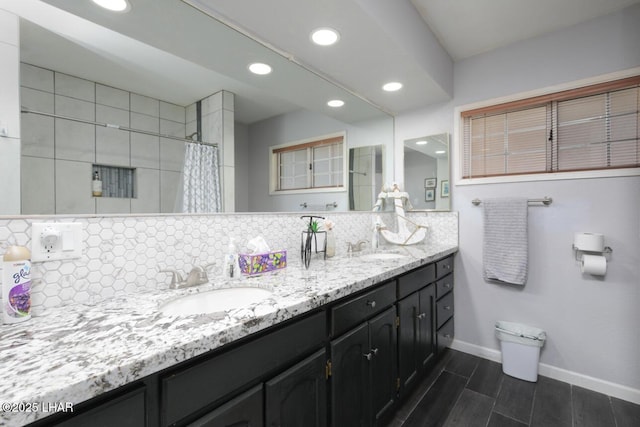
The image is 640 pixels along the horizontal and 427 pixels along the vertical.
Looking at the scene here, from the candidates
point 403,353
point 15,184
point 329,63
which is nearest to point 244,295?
point 15,184

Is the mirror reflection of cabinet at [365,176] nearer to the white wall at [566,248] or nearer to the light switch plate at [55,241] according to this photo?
the white wall at [566,248]

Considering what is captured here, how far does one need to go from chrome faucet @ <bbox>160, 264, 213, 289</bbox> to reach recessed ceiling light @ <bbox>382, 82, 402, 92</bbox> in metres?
1.79

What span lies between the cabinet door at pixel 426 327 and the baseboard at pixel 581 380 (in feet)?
1.98

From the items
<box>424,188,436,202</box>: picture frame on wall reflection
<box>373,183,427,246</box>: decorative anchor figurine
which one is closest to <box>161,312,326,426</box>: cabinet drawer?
<box>373,183,427,246</box>: decorative anchor figurine

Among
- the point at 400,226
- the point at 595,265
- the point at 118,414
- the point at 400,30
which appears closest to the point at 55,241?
the point at 118,414

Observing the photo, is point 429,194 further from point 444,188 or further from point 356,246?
point 356,246

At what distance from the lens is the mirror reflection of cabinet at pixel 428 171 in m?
2.46

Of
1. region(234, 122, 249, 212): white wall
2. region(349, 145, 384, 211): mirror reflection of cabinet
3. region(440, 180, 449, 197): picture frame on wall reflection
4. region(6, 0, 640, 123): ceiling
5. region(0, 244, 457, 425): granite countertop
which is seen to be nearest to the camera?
region(0, 244, 457, 425): granite countertop

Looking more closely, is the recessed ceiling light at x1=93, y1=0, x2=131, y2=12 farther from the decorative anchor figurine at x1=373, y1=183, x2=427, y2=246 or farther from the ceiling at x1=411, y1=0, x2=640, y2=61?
the decorative anchor figurine at x1=373, y1=183, x2=427, y2=246

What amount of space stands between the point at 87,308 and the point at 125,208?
13.8 inches

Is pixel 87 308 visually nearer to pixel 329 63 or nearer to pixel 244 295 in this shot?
pixel 244 295

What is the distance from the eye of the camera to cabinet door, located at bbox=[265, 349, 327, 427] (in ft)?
2.77

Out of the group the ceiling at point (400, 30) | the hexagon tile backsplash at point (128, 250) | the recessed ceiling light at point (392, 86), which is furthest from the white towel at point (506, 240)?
the hexagon tile backsplash at point (128, 250)

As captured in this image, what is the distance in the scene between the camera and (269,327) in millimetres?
861
